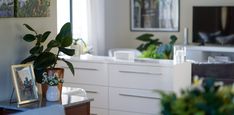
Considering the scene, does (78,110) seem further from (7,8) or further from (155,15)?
(155,15)

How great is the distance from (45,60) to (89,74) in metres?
1.64

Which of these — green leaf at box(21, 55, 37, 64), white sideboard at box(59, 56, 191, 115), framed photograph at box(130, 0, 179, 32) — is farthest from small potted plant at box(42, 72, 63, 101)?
framed photograph at box(130, 0, 179, 32)

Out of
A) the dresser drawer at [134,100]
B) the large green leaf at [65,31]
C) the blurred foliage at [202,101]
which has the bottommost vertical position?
the dresser drawer at [134,100]

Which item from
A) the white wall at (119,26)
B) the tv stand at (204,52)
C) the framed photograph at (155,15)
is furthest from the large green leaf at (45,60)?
the white wall at (119,26)

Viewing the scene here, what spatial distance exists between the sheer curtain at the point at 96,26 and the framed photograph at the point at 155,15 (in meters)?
0.70

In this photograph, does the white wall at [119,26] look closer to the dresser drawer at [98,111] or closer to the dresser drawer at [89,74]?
the dresser drawer at [89,74]

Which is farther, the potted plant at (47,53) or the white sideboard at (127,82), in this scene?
the white sideboard at (127,82)

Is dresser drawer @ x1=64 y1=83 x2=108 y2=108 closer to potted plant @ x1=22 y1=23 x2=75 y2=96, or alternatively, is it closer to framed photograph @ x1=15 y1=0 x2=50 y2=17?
framed photograph @ x1=15 y1=0 x2=50 y2=17

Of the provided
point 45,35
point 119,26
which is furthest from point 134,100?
point 119,26

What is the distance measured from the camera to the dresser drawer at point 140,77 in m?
4.66

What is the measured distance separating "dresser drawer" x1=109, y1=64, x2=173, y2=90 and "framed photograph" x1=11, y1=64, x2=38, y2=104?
1.54 metres

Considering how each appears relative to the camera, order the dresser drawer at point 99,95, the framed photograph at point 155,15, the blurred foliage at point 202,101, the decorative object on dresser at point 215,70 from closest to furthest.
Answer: the blurred foliage at point 202,101 < the decorative object on dresser at point 215,70 < the dresser drawer at point 99,95 < the framed photograph at point 155,15

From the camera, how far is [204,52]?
27.1 ft

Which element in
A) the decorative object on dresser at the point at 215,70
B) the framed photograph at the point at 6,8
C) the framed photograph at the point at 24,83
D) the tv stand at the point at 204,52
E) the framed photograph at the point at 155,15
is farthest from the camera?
the framed photograph at the point at 155,15
